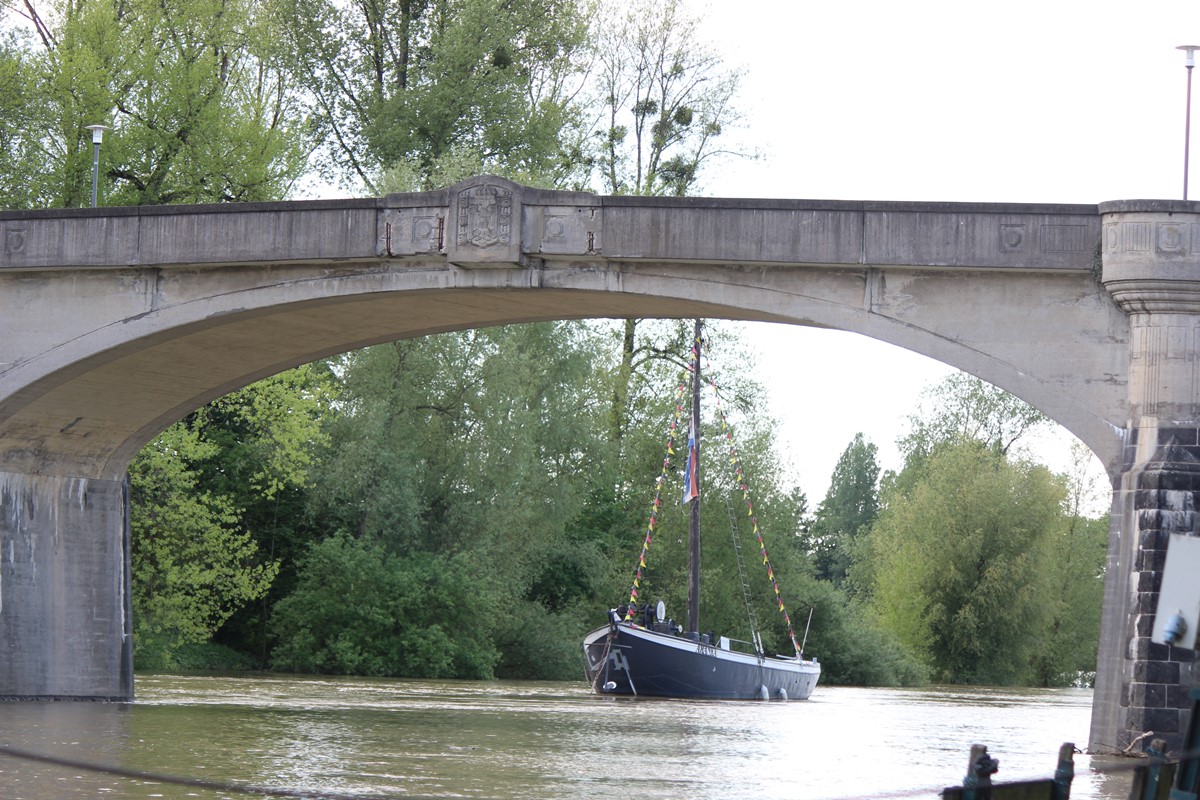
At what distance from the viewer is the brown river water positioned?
500 inches

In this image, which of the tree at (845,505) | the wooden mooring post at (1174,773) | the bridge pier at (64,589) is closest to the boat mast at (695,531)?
the bridge pier at (64,589)

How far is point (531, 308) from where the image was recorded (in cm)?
1972

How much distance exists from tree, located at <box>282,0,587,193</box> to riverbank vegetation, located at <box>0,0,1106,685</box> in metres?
0.07

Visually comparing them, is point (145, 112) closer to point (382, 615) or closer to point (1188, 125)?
point (382, 615)

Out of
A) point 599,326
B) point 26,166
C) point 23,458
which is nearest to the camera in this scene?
point 23,458

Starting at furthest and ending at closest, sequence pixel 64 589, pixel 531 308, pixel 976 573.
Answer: pixel 976 573 → pixel 64 589 → pixel 531 308

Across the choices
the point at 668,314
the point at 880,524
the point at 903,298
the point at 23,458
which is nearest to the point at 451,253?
the point at 668,314

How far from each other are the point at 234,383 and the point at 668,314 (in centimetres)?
609

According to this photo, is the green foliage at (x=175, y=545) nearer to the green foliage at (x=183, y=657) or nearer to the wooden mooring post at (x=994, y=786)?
the green foliage at (x=183, y=657)

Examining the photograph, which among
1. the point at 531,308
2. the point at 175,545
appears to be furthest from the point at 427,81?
the point at 531,308

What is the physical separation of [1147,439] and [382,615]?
22.3m

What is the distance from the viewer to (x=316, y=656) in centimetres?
3638

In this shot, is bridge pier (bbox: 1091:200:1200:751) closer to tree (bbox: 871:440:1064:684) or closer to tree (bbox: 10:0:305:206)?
tree (bbox: 10:0:305:206)

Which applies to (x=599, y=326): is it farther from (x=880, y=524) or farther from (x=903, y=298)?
(x=903, y=298)
